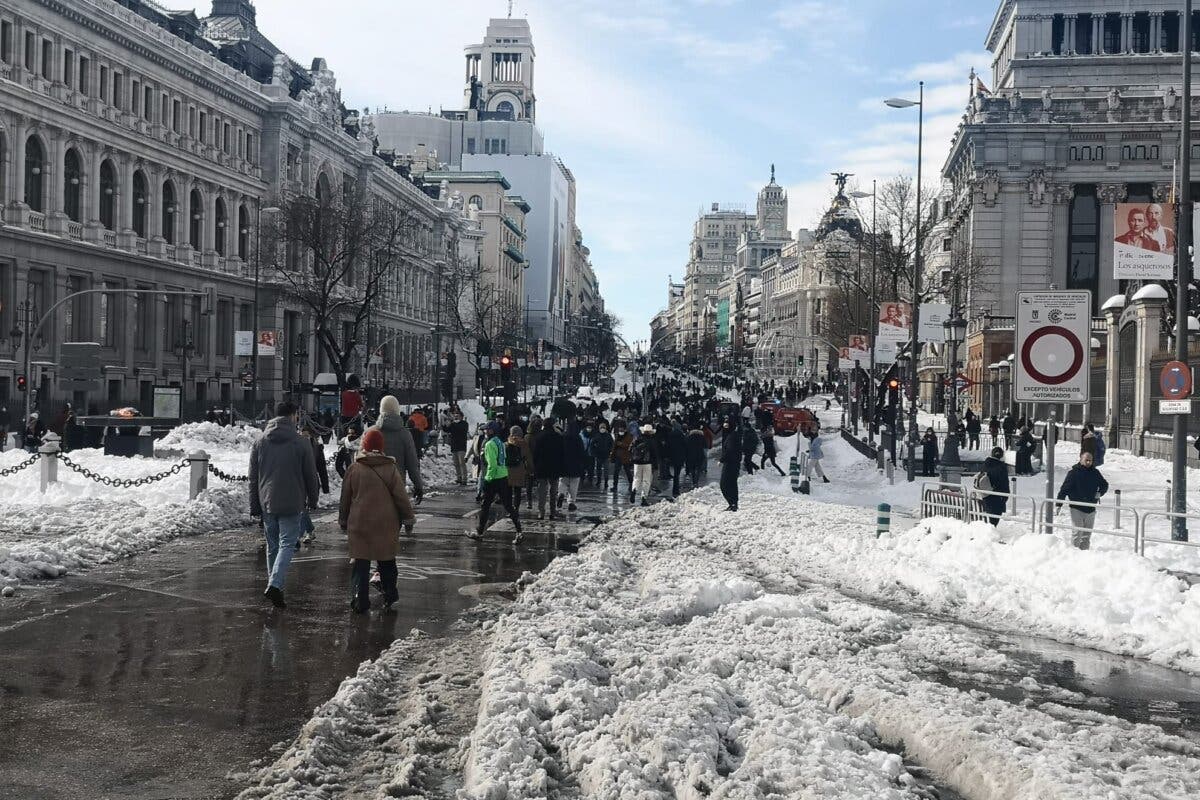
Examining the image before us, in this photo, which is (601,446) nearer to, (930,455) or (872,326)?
(930,455)

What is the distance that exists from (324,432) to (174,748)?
104 ft

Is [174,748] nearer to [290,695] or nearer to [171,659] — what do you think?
[290,695]

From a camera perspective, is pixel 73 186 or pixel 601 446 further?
pixel 73 186

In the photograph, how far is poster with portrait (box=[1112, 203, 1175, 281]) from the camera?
61.4ft

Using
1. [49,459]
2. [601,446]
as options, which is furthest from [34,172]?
[49,459]

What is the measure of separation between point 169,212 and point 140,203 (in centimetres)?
244

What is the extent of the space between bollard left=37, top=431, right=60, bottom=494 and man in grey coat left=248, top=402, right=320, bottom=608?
1006 cm

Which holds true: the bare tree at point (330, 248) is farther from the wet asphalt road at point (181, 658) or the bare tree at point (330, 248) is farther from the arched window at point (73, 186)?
the wet asphalt road at point (181, 658)

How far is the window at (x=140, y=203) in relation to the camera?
5491 centimetres

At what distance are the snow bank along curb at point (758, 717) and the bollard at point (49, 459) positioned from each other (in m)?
11.9

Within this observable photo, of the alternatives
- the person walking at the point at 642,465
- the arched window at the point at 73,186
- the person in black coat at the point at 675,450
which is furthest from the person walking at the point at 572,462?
the arched window at the point at 73,186

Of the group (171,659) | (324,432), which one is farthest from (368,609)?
(324,432)

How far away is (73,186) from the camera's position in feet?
163

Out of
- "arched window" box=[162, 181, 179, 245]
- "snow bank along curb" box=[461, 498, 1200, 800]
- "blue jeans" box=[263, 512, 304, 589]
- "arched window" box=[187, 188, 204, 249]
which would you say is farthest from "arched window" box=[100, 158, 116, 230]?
"snow bank along curb" box=[461, 498, 1200, 800]
